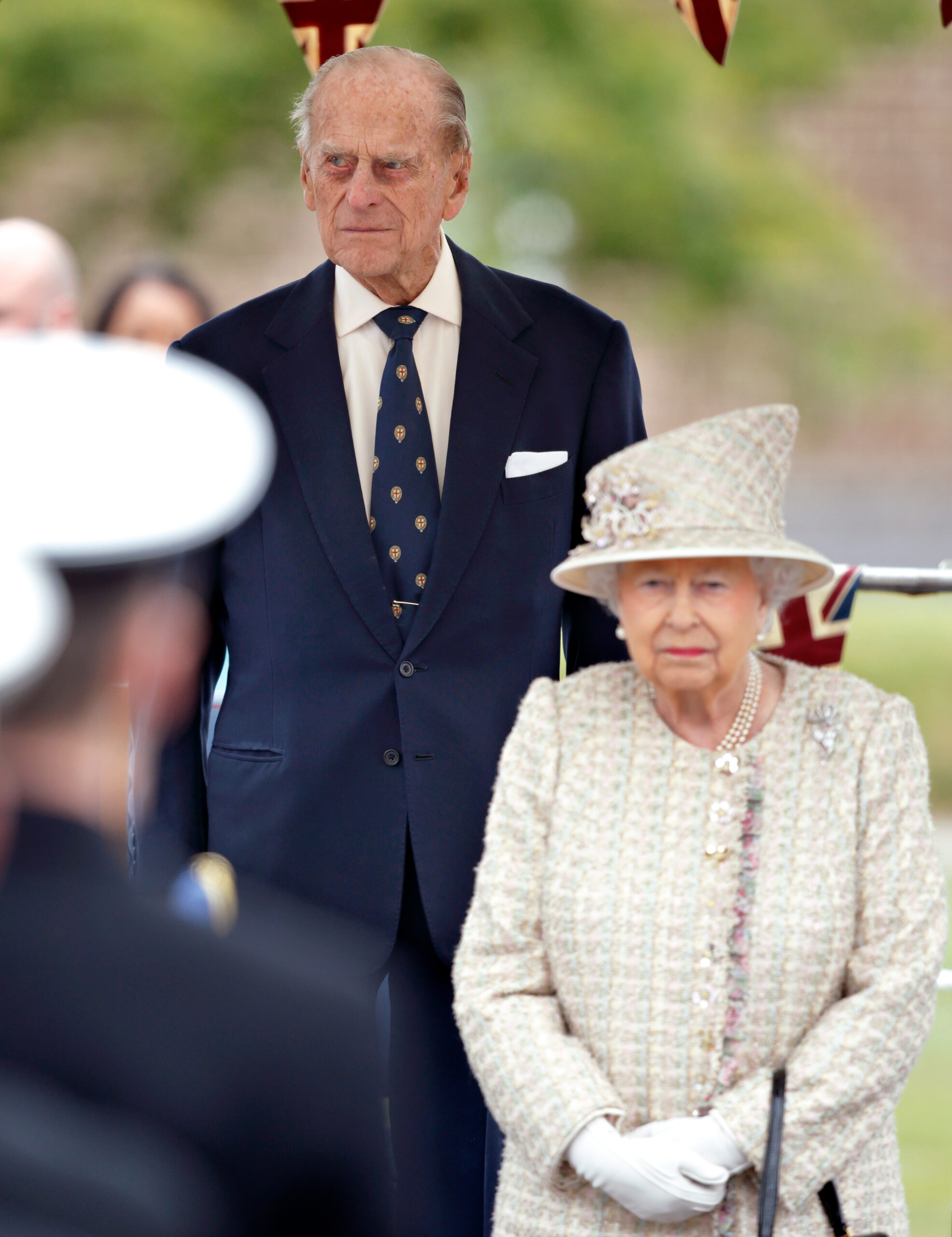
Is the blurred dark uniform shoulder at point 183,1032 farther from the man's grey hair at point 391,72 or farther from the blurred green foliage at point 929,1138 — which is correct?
the blurred green foliage at point 929,1138

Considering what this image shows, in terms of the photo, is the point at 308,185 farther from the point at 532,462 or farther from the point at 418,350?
the point at 532,462

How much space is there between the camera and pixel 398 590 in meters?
2.18

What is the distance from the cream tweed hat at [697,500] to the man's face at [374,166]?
1.40 ft

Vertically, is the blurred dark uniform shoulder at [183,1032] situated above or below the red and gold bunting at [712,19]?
below

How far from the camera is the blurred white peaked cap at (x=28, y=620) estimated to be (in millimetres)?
728

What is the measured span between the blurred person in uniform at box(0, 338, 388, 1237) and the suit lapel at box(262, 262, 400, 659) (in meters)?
1.32

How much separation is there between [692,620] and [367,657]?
468 mm

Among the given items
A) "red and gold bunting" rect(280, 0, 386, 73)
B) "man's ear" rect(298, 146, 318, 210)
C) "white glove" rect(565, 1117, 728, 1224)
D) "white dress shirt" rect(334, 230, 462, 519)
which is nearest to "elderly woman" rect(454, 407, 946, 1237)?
"white glove" rect(565, 1117, 728, 1224)

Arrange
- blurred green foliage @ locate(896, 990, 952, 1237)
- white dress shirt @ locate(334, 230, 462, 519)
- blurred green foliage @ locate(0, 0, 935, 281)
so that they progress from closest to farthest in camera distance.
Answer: white dress shirt @ locate(334, 230, 462, 519)
blurred green foliage @ locate(896, 990, 952, 1237)
blurred green foliage @ locate(0, 0, 935, 281)

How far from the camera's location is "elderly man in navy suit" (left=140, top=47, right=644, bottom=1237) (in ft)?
7.06

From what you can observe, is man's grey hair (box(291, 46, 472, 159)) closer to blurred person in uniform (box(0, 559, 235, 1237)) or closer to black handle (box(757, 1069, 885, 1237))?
black handle (box(757, 1069, 885, 1237))

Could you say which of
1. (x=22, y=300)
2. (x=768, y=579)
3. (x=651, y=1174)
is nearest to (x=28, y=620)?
(x=651, y=1174)

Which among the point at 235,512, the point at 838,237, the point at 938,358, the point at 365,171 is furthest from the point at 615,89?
the point at 235,512

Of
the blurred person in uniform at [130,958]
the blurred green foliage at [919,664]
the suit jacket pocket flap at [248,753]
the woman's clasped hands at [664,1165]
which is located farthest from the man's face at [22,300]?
the blurred green foliage at [919,664]
